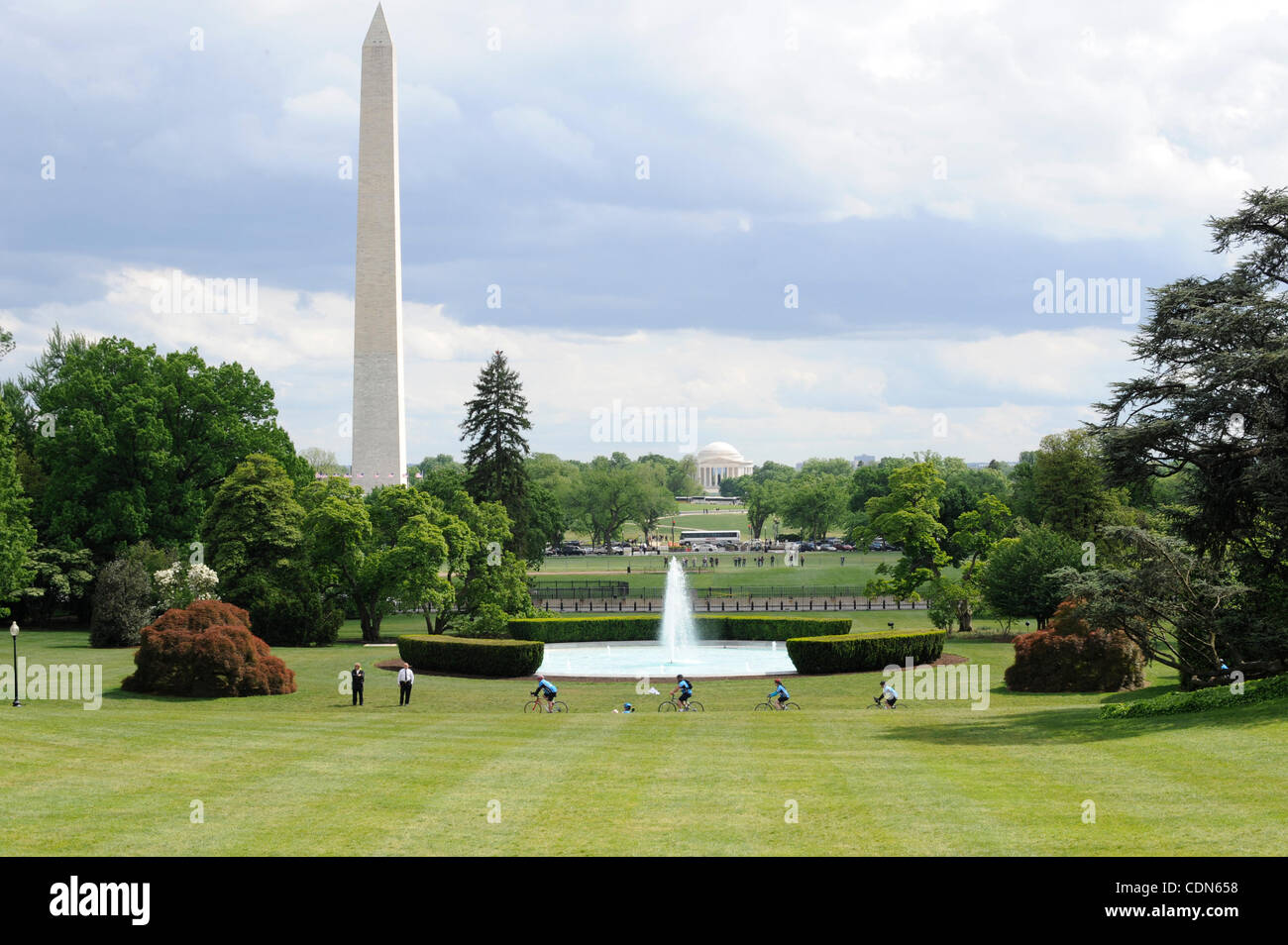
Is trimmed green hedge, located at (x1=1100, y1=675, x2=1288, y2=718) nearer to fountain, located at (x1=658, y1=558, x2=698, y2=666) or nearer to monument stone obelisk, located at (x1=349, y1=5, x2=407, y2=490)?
fountain, located at (x1=658, y1=558, x2=698, y2=666)

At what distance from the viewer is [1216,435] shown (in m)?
26.9

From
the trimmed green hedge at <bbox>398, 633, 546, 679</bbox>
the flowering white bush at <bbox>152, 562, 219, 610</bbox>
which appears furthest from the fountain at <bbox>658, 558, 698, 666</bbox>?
the flowering white bush at <bbox>152, 562, 219, 610</bbox>

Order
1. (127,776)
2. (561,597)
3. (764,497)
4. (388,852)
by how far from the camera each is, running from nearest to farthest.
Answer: (388,852), (127,776), (561,597), (764,497)

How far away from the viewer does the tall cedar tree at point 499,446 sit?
251 feet

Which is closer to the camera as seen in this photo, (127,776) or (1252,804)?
(1252,804)

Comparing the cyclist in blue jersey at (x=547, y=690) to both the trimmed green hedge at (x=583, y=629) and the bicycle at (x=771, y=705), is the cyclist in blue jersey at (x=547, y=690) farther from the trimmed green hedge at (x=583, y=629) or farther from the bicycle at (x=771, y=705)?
the trimmed green hedge at (x=583, y=629)

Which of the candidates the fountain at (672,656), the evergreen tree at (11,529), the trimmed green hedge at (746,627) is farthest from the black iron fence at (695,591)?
the evergreen tree at (11,529)

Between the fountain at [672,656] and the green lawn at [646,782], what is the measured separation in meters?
14.4

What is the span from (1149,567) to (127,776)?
→ 22.7 meters

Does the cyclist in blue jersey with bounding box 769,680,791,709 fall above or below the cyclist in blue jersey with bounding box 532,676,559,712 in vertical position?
below

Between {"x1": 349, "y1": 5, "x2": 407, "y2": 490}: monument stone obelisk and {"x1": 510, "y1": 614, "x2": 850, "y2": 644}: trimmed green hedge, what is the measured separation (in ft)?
55.4

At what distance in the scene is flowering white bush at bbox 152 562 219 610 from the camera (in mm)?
51438
